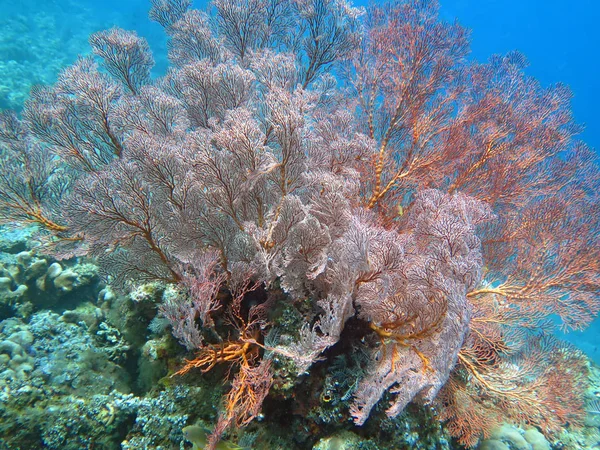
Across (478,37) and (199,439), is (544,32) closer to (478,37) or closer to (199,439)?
(478,37)

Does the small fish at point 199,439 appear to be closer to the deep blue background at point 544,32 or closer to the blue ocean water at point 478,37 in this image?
the blue ocean water at point 478,37

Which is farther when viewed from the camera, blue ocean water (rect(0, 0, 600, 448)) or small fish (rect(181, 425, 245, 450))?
blue ocean water (rect(0, 0, 600, 448))

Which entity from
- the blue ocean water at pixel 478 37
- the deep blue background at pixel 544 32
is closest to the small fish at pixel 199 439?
the blue ocean water at pixel 478 37

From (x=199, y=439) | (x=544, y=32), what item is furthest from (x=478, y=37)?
(x=199, y=439)

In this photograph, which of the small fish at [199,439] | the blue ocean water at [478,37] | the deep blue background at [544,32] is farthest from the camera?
the deep blue background at [544,32]

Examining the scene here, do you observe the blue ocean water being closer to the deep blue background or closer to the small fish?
the deep blue background

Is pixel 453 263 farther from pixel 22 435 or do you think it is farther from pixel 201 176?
pixel 22 435

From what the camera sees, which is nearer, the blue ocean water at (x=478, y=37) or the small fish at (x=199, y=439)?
the small fish at (x=199, y=439)

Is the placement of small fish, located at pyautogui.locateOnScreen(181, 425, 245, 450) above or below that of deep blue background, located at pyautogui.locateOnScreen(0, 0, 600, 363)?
below

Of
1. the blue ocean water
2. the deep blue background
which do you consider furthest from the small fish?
the deep blue background

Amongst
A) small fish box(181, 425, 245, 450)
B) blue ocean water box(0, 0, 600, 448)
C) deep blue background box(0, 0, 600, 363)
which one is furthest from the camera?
deep blue background box(0, 0, 600, 363)

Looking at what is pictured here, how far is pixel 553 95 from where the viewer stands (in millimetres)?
4969

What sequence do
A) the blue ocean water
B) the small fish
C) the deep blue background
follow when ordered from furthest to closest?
1. the deep blue background
2. the blue ocean water
3. the small fish

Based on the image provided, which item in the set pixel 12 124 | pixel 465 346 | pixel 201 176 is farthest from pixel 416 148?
pixel 12 124
